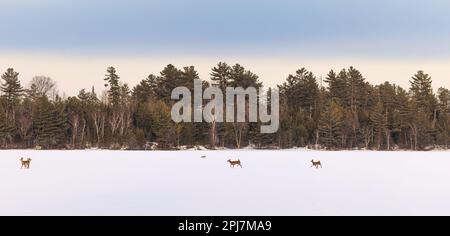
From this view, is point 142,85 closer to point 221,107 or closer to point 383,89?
point 221,107

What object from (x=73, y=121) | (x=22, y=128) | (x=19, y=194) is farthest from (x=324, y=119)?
(x=19, y=194)

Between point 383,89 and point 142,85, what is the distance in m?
27.9

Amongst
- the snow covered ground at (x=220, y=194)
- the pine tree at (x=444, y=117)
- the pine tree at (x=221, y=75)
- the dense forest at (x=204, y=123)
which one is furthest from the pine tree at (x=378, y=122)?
the snow covered ground at (x=220, y=194)

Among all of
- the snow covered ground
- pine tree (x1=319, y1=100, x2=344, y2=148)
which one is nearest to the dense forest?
pine tree (x1=319, y1=100, x2=344, y2=148)

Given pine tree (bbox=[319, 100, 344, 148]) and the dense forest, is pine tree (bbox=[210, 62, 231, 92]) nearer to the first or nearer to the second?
the dense forest

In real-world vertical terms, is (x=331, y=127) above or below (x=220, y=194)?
above

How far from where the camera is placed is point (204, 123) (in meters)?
58.4

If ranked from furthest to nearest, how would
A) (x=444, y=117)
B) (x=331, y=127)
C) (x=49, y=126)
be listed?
(x=444, y=117)
(x=331, y=127)
(x=49, y=126)

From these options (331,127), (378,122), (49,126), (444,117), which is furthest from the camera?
(444,117)

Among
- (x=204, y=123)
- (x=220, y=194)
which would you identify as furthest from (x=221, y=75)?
(x=220, y=194)

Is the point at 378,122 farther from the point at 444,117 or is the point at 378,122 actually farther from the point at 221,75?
the point at 221,75

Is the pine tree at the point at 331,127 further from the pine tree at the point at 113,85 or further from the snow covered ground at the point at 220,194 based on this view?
the snow covered ground at the point at 220,194

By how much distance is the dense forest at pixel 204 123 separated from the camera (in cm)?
5541
